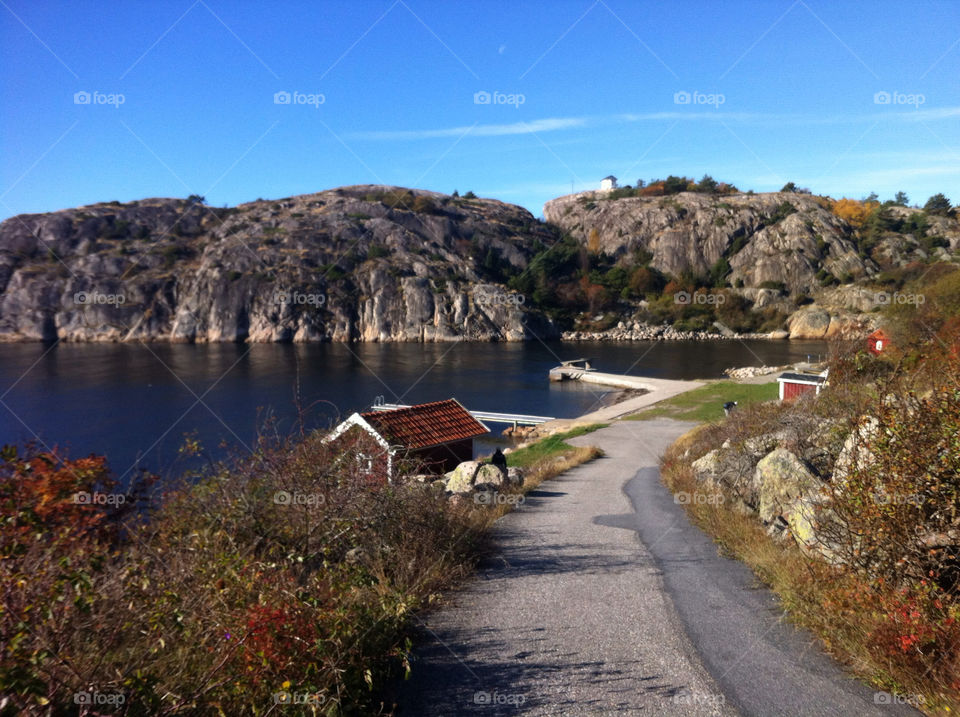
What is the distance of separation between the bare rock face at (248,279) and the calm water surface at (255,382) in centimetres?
673

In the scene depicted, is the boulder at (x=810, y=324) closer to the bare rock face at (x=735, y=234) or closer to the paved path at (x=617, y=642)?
the bare rock face at (x=735, y=234)

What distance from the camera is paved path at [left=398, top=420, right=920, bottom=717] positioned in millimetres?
5551

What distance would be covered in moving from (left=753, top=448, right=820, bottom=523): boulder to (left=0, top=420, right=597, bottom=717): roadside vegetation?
190 inches

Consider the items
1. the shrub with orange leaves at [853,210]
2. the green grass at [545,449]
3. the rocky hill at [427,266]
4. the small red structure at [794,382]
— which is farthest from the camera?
the shrub with orange leaves at [853,210]

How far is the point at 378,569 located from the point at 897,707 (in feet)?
17.2

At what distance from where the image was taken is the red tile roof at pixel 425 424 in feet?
65.4

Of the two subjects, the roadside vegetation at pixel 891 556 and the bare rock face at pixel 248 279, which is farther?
the bare rock face at pixel 248 279

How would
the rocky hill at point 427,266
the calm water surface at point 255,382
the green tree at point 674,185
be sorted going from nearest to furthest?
the calm water surface at point 255,382 → the rocky hill at point 427,266 → the green tree at point 674,185

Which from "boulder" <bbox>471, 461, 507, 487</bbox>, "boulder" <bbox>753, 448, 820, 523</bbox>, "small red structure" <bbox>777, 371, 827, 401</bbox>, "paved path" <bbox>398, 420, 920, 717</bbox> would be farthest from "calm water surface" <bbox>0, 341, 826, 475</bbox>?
"small red structure" <bbox>777, 371, 827, 401</bbox>

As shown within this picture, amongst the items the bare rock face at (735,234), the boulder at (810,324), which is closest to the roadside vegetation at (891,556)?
the boulder at (810,324)

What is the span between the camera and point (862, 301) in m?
98.7

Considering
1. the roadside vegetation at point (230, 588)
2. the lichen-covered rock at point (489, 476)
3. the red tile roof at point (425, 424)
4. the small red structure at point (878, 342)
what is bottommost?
the lichen-covered rock at point (489, 476)

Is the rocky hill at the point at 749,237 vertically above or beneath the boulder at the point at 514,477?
above

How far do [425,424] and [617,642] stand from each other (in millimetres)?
15643
